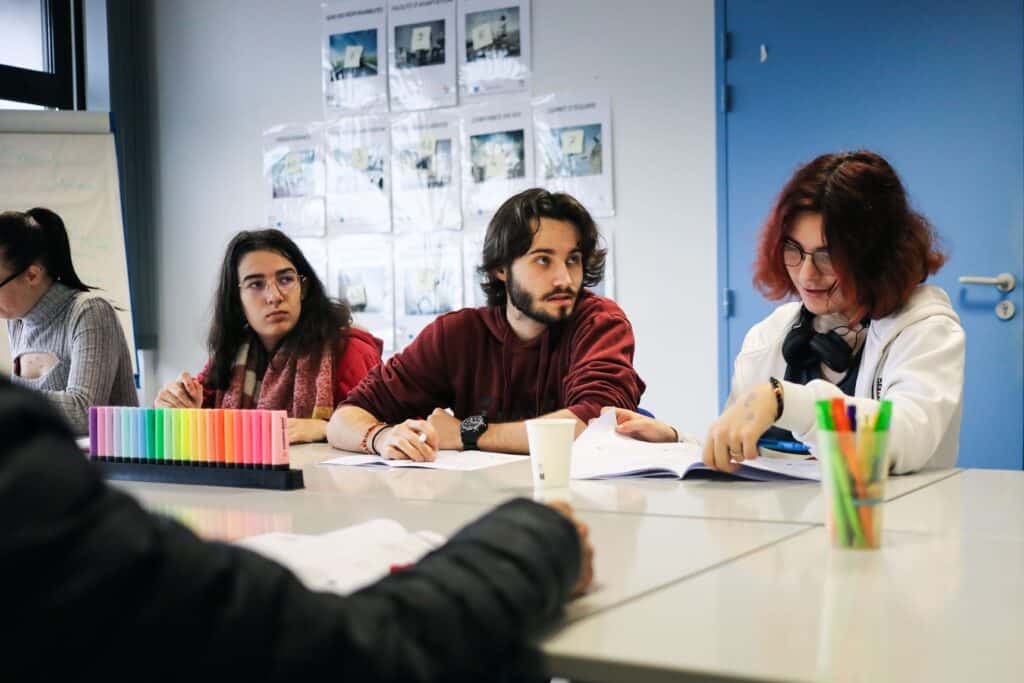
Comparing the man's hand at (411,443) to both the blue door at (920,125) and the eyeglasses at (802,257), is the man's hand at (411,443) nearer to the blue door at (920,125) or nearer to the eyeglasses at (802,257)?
the eyeglasses at (802,257)

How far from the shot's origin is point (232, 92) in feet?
14.8

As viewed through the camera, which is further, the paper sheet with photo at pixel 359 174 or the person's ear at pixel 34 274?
the paper sheet with photo at pixel 359 174

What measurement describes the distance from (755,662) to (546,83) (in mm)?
3364

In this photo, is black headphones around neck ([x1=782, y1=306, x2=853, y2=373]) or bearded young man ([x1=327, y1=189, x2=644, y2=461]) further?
bearded young man ([x1=327, y1=189, x2=644, y2=461])

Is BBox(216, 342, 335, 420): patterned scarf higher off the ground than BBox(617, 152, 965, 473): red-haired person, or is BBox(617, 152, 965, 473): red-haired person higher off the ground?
BBox(617, 152, 965, 473): red-haired person

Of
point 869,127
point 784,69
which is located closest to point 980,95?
point 869,127

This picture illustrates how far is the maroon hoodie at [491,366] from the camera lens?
245cm

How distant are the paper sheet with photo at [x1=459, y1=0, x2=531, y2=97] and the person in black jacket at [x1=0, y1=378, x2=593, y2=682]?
135 inches

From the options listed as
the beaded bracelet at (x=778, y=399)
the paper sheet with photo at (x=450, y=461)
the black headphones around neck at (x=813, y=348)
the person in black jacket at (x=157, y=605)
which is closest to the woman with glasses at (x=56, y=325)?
the paper sheet with photo at (x=450, y=461)

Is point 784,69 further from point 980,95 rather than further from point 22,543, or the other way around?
point 22,543

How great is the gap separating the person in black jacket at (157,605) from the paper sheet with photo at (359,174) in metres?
3.63

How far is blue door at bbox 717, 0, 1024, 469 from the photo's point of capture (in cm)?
308

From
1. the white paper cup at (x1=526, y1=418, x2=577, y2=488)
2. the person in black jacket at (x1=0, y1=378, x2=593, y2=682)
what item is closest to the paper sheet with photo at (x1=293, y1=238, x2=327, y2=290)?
the white paper cup at (x1=526, y1=418, x2=577, y2=488)

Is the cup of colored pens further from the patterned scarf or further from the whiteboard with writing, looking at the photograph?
the whiteboard with writing
